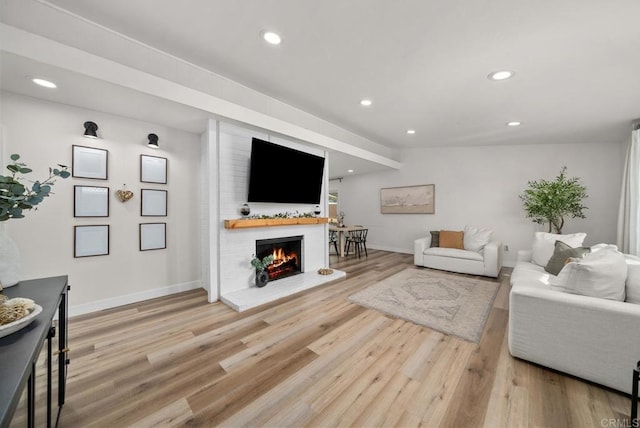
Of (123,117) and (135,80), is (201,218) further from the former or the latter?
(135,80)

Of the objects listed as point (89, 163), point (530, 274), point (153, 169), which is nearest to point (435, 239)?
point (530, 274)

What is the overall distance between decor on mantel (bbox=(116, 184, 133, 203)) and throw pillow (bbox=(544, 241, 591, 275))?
5.29m

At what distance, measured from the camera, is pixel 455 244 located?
4.88 m

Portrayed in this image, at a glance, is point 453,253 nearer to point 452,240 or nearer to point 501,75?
point 452,240

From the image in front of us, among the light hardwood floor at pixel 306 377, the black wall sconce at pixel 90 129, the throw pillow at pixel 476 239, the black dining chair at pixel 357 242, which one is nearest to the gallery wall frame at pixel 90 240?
the light hardwood floor at pixel 306 377

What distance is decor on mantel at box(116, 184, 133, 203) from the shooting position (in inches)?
115

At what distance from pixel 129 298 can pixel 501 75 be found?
5.03m

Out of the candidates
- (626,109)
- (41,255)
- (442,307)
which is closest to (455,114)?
(626,109)

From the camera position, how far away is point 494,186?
17.1ft

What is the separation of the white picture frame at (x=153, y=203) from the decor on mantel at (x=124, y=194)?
0.15 metres

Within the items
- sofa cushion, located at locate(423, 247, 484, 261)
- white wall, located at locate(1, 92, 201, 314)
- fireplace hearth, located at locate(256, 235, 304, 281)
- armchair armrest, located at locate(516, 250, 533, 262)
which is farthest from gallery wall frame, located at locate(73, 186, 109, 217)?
armchair armrest, located at locate(516, 250, 533, 262)

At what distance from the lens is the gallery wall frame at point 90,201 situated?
2.68 m

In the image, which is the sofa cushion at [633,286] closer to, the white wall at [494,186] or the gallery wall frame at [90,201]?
the white wall at [494,186]

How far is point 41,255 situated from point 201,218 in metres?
1.63
